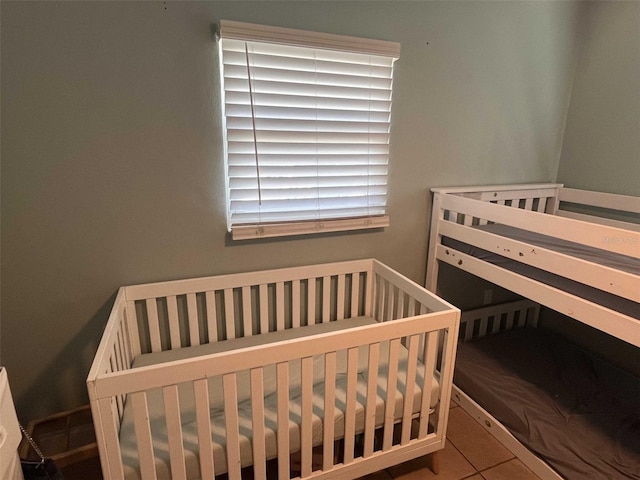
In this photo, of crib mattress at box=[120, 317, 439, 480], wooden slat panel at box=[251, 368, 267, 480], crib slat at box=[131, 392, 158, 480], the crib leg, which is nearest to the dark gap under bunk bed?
the crib leg

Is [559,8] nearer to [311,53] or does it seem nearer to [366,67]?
[366,67]

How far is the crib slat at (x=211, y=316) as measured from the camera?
1.84 metres

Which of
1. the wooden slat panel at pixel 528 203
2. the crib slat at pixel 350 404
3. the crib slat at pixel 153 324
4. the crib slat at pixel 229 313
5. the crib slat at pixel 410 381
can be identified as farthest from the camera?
the wooden slat panel at pixel 528 203

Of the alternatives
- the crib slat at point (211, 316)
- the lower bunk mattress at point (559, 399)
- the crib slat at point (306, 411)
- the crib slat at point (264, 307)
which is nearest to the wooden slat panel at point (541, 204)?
the lower bunk mattress at point (559, 399)

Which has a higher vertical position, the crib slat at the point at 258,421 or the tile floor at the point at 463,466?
the crib slat at the point at 258,421

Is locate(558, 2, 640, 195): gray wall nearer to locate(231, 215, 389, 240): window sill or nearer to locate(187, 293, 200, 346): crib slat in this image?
locate(231, 215, 389, 240): window sill

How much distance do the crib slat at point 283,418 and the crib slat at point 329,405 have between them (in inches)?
5.7

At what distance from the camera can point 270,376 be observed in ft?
5.45

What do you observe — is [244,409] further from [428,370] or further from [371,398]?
[428,370]

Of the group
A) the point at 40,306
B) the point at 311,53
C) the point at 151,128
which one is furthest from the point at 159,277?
the point at 311,53

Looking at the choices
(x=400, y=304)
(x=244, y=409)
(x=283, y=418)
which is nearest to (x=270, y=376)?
(x=244, y=409)

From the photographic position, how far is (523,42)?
2.20 meters

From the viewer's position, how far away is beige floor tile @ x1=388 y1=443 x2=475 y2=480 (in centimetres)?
168

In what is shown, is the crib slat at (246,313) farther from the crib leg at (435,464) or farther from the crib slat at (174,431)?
the crib leg at (435,464)
